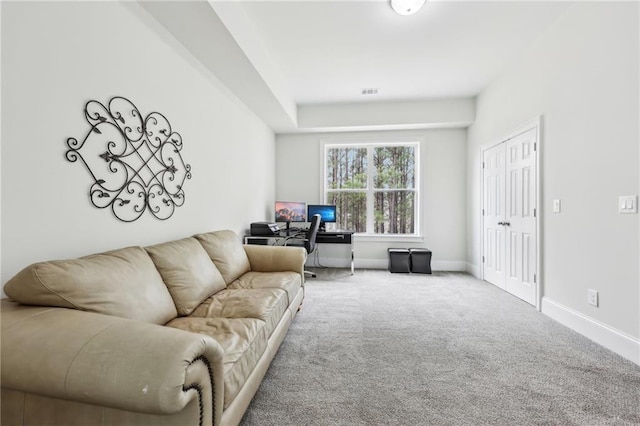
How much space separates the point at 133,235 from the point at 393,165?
4.19 m

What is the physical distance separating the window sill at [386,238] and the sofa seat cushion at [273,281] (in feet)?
8.07

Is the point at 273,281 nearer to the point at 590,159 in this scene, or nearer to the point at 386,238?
the point at 590,159

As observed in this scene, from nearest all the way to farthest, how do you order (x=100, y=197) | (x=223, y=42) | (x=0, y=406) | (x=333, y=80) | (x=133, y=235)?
(x=0, y=406), (x=100, y=197), (x=133, y=235), (x=223, y=42), (x=333, y=80)

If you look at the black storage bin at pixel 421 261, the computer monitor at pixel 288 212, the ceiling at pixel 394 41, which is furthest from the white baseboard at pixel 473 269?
the computer monitor at pixel 288 212

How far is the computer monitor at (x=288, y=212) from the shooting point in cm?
447

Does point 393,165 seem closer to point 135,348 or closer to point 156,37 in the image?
point 156,37

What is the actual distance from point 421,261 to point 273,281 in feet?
9.84

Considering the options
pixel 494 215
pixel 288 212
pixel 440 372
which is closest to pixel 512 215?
pixel 494 215

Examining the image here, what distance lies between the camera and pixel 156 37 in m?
2.03

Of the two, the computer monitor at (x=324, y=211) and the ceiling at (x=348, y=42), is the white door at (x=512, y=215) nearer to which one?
the ceiling at (x=348, y=42)

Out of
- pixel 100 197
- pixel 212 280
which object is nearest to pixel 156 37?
pixel 100 197

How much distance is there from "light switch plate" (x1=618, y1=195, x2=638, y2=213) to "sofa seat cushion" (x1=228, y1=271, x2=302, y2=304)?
2470 mm

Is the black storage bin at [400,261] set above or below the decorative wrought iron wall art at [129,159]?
below

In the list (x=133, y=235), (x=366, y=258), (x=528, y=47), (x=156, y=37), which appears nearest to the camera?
(x=133, y=235)
